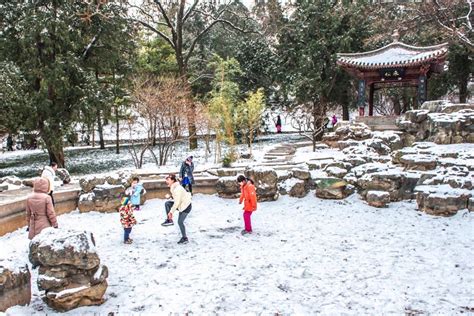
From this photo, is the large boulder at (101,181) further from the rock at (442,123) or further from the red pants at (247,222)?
the rock at (442,123)

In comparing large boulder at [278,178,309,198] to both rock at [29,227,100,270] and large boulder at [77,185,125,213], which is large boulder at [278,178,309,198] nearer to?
large boulder at [77,185,125,213]

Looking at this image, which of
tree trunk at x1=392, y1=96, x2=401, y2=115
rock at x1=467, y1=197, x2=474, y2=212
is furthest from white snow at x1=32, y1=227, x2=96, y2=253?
tree trunk at x1=392, y1=96, x2=401, y2=115

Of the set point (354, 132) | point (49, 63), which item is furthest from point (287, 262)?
point (49, 63)

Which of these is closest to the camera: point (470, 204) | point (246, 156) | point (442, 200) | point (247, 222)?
point (247, 222)

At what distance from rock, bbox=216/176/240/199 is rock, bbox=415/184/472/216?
15.9ft

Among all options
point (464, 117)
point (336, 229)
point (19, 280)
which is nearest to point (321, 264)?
point (336, 229)

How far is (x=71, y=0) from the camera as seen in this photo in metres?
15.5

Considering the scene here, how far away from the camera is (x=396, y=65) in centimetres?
1728

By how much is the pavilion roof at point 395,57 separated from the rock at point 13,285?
16.8m

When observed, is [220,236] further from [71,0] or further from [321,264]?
[71,0]

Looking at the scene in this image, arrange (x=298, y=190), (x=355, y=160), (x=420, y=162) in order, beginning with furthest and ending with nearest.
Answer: (x=355, y=160) → (x=298, y=190) → (x=420, y=162)

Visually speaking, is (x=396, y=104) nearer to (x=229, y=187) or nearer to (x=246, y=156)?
(x=246, y=156)

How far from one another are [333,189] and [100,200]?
6.41m

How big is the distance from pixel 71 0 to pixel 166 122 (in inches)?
259
